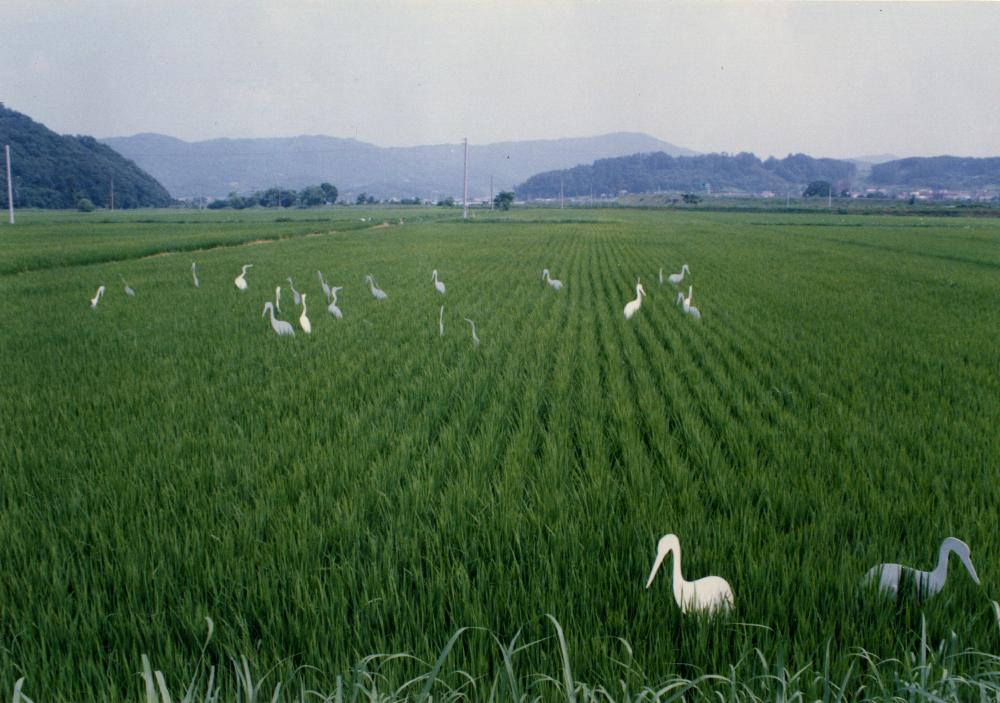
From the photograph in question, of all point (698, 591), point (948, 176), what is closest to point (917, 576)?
point (698, 591)

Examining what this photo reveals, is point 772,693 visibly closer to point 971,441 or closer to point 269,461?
point 269,461

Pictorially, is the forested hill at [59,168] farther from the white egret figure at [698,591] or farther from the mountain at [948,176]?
the mountain at [948,176]

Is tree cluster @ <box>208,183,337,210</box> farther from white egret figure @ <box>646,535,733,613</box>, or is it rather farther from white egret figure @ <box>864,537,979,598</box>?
white egret figure @ <box>864,537,979,598</box>

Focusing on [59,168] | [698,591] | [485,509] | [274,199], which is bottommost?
[485,509]

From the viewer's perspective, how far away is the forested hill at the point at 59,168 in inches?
937

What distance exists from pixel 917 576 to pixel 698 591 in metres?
0.78

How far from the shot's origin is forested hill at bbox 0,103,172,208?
23.8 m

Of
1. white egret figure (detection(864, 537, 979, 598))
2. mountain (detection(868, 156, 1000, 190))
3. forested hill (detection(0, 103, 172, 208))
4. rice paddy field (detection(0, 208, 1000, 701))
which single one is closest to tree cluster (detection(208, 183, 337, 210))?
forested hill (detection(0, 103, 172, 208))

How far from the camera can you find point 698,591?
6.97 feet

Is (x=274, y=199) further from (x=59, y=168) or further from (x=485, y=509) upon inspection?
(x=485, y=509)

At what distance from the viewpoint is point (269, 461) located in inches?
148

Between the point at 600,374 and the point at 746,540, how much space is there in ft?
12.9

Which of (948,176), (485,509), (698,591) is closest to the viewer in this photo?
(698,591)

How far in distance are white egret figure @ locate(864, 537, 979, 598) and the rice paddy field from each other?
0.08 meters
